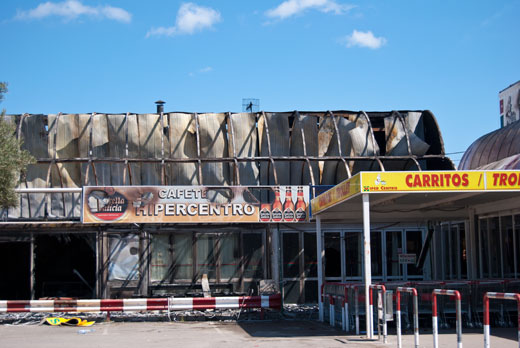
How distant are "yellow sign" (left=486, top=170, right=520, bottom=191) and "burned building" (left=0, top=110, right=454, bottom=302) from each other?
9.09 m

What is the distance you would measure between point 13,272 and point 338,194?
14605 mm

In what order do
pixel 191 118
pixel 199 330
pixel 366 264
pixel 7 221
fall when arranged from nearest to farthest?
pixel 366 264 → pixel 199 330 → pixel 7 221 → pixel 191 118

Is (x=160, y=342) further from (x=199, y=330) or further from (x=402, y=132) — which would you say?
(x=402, y=132)

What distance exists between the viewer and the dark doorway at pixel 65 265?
76.4ft

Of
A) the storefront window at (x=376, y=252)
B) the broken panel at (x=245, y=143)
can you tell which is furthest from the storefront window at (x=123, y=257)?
the storefront window at (x=376, y=252)

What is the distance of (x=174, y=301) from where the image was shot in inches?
744

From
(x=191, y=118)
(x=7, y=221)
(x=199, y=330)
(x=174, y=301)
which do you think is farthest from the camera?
(x=191, y=118)

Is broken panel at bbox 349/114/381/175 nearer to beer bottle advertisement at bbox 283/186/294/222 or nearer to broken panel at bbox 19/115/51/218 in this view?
beer bottle advertisement at bbox 283/186/294/222

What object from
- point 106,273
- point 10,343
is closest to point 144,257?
point 106,273

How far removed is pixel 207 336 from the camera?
15062 mm

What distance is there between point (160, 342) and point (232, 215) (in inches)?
240

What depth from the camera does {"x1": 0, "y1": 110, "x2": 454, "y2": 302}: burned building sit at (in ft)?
75.4

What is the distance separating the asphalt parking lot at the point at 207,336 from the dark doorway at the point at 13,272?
23.8 ft

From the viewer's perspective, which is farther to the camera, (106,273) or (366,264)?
(106,273)
